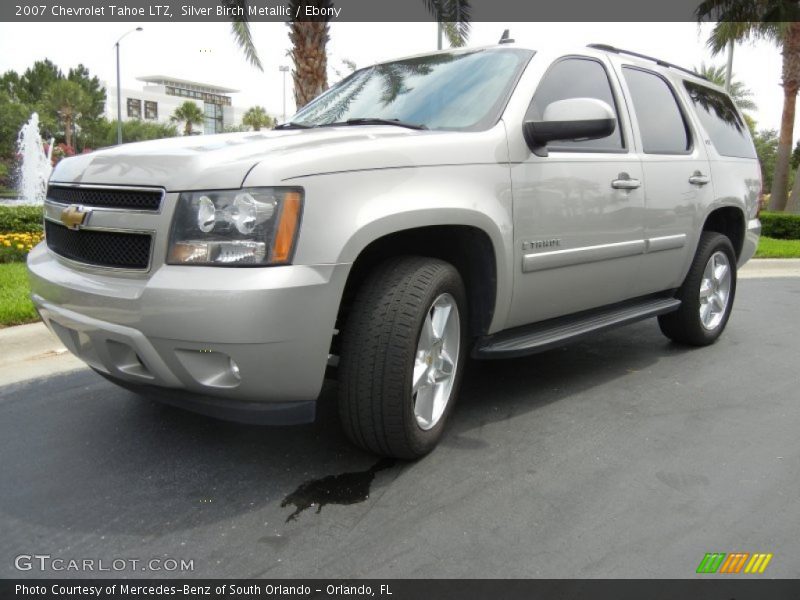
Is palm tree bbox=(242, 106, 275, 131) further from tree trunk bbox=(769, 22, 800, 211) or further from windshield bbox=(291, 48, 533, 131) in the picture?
windshield bbox=(291, 48, 533, 131)

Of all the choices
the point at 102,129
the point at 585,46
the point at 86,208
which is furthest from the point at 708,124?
the point at 102,129

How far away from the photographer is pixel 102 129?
6794 centimetres

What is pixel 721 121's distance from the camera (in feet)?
17.4

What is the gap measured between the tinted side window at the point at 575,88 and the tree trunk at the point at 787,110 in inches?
752

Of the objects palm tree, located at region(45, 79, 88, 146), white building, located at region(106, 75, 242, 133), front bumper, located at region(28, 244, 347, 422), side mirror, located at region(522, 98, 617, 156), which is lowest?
front bumper, located at region(28, 244, 347, 422)

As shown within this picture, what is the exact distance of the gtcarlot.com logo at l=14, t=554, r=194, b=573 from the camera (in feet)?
7.54

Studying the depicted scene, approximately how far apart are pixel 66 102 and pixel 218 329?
6935cm

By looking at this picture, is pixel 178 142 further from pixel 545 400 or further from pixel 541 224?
pixel 545 400

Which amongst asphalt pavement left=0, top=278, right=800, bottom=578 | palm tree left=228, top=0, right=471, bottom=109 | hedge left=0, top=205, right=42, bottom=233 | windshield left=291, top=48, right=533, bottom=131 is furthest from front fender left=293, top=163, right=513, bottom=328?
hedge left=0, top=205, right=42, bottom=233

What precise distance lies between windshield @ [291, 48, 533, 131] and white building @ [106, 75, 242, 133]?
7991cm

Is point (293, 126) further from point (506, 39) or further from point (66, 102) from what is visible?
point (66, 102)

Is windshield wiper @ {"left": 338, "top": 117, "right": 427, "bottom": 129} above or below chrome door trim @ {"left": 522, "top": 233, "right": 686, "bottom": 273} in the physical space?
above

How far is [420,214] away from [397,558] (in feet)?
4.18

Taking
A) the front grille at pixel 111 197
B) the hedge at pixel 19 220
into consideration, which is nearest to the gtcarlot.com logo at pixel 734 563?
the front grille at pixel 111 197
